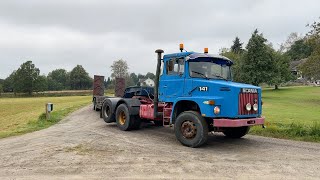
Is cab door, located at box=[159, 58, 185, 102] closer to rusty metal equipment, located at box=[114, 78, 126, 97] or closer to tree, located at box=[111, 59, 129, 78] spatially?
rusty metal equipment, located at box=[114, 78, 126, 97]

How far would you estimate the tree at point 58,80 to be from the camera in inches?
5610

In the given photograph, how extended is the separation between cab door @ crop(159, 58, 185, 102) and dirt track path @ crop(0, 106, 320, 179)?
1.54 m

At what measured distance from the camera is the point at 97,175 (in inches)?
288

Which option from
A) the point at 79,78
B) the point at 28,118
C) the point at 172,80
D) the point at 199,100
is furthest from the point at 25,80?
the point at 199,100

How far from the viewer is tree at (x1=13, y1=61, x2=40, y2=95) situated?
353ft

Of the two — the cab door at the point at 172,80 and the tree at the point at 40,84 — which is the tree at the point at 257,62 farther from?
the tree at the point at 40,84

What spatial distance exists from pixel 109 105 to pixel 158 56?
3.83m

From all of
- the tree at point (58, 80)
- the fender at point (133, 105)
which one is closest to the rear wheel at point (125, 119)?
the fender at point (133, 105)

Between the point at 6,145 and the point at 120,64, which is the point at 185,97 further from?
the point at 120,64

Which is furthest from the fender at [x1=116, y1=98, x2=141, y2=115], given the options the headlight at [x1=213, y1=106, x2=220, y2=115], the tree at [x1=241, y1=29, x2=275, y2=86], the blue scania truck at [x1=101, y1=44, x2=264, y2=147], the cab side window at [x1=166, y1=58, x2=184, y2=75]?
the tree at [x1=241, y1=29, x2=275, y2=86]

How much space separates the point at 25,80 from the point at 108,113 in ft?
333

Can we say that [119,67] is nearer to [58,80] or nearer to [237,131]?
[58,80]

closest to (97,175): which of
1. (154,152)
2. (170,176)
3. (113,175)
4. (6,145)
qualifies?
(113,175)

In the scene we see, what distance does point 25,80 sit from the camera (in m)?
108
